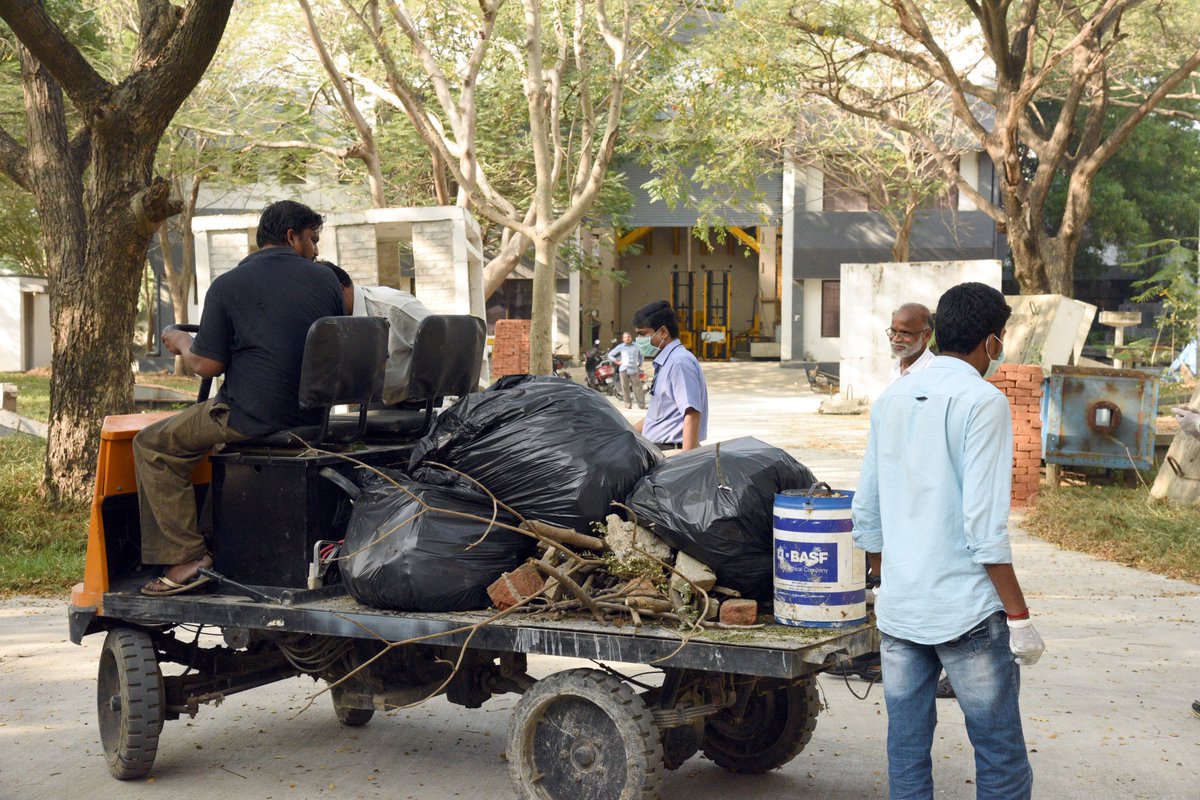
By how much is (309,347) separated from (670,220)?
37.2 metres

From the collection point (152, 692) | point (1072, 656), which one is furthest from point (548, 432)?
point (1072, 656)

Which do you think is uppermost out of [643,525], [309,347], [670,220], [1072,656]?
[670,220]

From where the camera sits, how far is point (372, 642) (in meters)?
4.56

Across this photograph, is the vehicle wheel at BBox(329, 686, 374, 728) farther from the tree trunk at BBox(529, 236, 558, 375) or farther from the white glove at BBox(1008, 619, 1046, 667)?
the tree trunk at BBox(529, 236, 558, 375)

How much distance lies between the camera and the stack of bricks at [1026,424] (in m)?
12.3

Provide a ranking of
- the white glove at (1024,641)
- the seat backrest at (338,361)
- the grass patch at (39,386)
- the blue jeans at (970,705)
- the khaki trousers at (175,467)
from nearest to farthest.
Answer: the white glove at (1024,641), the blue jeans at (970,705), the seat backrest at (338,361), the khaki trousers at (175,467), the grass patch at (39,386)

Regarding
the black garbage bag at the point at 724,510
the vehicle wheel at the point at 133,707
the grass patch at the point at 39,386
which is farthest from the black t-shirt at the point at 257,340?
the grass patch at the point at 39,386

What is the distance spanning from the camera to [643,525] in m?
4.17

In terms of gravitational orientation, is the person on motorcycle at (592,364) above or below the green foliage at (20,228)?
below

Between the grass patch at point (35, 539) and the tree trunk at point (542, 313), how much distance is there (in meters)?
7.33

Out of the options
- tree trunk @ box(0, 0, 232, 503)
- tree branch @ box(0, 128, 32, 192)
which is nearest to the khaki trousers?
tree trunk @ box(0, 0, 232, 503)

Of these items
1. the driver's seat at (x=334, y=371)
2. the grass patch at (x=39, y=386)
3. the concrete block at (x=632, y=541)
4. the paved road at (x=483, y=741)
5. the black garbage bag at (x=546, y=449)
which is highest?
the driver's seat at (x=334, y=371)

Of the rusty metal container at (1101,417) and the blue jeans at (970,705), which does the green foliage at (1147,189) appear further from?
the blue jeans at (970,705)

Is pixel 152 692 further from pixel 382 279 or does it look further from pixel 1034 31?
pixel 1034 31
